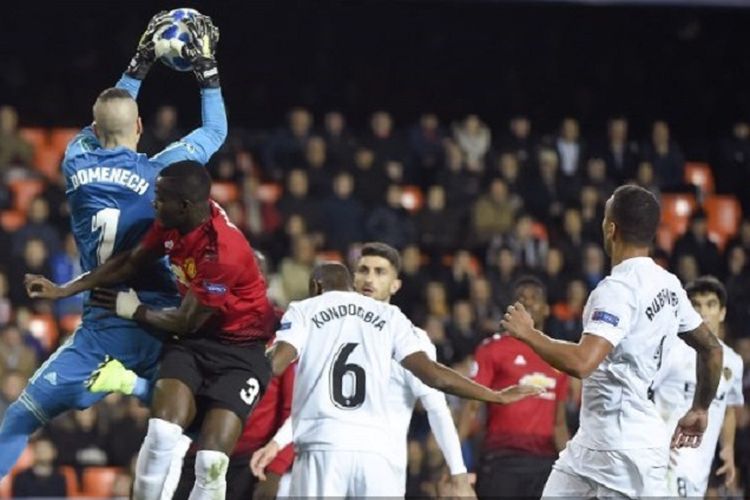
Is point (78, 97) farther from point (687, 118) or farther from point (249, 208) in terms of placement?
point (687, 118)

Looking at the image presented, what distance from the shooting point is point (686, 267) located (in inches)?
711

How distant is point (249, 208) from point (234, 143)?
4.62 feet

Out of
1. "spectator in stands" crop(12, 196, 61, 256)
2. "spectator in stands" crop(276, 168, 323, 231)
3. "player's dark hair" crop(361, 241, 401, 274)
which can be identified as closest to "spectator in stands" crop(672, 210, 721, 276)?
"spectator in stands" crop(276, 168, 323, 231)

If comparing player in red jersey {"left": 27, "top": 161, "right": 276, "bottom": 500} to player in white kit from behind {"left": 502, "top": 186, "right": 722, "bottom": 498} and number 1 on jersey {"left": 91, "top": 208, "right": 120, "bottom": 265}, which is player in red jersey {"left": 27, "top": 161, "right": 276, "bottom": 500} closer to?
number 1 on jersey {"left": 91, "top": 208, "right": 120, "bottom": 265}

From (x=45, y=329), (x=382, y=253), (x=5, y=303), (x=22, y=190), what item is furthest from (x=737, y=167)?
(x=382, y=253)

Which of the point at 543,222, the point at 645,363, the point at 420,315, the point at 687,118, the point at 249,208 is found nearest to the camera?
the point at 645,363

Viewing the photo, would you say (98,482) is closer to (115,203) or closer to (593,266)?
(593,266)

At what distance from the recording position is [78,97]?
804 inches

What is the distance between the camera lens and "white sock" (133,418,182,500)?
7.87 metres

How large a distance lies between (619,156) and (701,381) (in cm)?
1213

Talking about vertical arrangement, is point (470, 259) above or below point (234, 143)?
below

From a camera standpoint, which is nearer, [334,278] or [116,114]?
[116,114]

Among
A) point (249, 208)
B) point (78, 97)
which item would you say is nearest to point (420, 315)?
point (249, 208)

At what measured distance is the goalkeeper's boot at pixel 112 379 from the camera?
8250 mm
